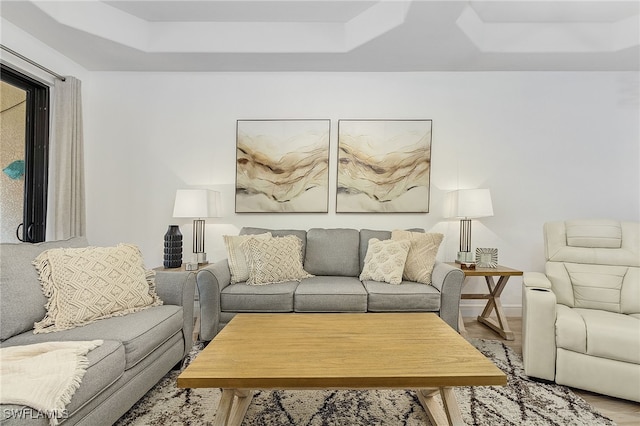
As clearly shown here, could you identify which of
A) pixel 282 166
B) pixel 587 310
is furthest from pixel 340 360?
pixel 282 166

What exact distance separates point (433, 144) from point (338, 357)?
8.88ft

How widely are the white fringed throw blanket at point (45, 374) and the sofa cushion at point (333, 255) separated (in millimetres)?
1888

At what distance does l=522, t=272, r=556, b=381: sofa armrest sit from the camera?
1.99 meters

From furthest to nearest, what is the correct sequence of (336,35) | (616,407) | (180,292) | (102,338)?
(336,35)
(180,292)
(616,407)
(102,338)

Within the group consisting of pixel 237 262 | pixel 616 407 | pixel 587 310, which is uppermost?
pixel 237 262

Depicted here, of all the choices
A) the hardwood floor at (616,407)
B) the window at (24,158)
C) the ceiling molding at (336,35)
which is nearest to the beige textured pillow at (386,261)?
the hardwood floor at (616,407)

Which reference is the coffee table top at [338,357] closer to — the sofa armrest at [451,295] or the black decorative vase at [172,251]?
the sofa armrest at [451,295]

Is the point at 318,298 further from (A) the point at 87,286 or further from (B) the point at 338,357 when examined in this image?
(A) the point at 87,286

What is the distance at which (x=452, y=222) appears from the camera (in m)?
3.40

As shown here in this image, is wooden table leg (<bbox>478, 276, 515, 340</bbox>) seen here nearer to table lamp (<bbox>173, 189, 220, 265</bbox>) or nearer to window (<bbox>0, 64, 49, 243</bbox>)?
table lamp (<bbox>173, 189, 220, 265</bbox>)

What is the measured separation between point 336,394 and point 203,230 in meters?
2.21

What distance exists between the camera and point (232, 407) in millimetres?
1541

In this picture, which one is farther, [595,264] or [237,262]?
[237,262]

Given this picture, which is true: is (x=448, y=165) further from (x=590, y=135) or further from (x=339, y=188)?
(x=590, y=135)
